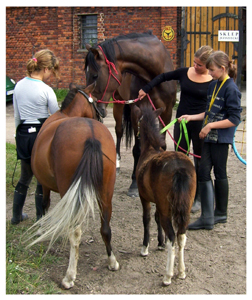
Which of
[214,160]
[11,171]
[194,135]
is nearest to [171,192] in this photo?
[214,160]

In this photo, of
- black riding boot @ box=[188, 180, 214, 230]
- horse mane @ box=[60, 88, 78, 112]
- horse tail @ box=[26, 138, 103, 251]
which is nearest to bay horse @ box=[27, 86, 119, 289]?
horse tail @ box=[26, 138, 103, 251]

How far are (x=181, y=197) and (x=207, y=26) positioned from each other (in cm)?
1204

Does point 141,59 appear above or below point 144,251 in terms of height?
above

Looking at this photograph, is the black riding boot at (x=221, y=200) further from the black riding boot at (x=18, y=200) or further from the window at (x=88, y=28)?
the window at (x=88, y=28)

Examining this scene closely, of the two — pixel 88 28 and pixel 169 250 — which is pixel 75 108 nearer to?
pixel 169 250

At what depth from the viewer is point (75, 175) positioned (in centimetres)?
286

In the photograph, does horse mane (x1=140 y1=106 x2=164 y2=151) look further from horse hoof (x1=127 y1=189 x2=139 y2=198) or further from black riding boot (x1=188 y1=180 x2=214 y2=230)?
horse hoof (x1=127 y1=189 x2=139 y2=198)

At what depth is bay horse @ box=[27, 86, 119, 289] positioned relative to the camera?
111 inches

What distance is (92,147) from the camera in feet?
9.55

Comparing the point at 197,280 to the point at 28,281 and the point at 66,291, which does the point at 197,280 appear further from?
the point at 28,281

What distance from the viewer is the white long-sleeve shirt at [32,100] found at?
3898mm

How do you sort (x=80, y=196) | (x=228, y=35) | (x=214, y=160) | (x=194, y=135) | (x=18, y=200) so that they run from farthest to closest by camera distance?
(x=228, y=35)
(x=194, y=135)
(x=18, y=200)
(x=214, y=160)
(x=80, y=196)

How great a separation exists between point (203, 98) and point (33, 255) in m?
2.75

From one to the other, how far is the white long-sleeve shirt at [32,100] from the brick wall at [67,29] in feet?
34.2
